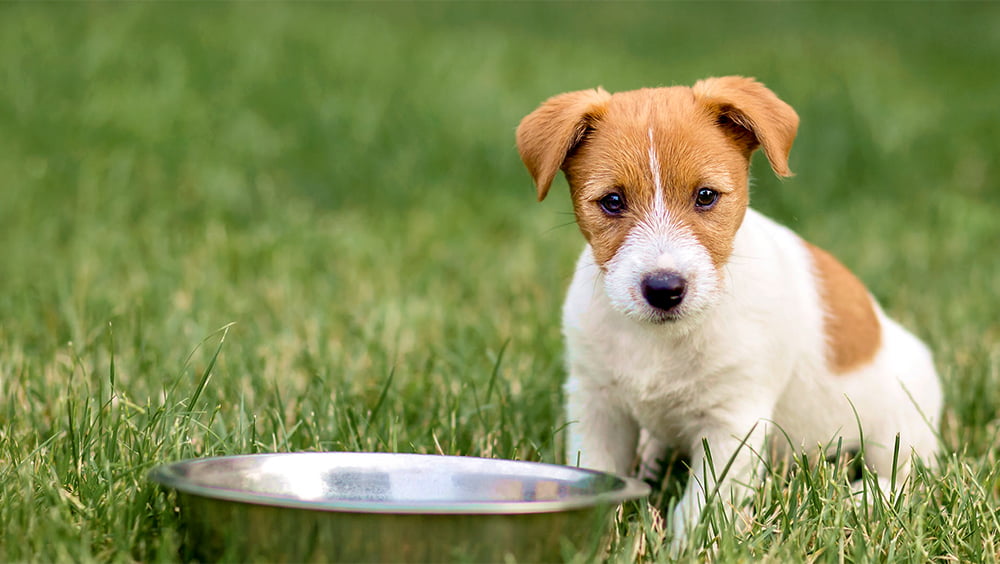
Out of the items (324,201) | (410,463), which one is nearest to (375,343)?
(410,463)

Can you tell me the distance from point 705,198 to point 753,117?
288 millimetres

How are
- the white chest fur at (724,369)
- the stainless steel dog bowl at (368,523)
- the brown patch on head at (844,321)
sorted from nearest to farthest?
the stainless steel dog bowl at (368,523) → the white chest fur at (724,369) → the brown patch on head at (844,321)

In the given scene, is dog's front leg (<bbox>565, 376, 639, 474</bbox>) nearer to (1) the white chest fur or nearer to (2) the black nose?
(1) the white chest fur

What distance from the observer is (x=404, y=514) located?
237 centimetres

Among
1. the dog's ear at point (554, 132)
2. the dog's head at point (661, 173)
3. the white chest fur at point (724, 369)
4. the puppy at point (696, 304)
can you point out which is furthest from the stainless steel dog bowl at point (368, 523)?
the dog's ear at point (554, 132)

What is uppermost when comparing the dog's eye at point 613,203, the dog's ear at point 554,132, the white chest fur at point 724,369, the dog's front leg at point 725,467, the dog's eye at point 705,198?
the dog's ear at point 554,132

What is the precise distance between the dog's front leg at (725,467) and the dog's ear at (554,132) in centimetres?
93

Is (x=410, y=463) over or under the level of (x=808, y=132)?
under

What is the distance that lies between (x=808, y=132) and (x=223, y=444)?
6.26 m

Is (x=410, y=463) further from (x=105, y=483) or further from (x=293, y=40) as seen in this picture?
(x=293, y=40)

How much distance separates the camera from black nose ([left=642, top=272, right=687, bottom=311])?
122 inches

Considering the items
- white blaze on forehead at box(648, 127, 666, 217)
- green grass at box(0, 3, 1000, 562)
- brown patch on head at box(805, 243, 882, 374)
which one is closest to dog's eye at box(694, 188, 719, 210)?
white blaze on forehead at box(648, 127, 666, 217)

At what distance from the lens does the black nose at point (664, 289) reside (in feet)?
10.2

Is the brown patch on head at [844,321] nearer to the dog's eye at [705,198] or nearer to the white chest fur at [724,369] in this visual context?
the white chest fur at [724,369]
